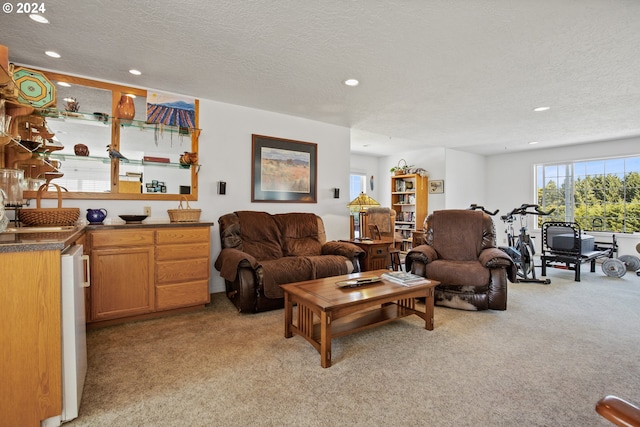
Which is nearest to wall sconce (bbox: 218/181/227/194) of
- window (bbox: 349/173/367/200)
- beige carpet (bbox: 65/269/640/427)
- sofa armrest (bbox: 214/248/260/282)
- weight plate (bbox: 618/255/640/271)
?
sofa armrest (bbox: 214/248/260/282)

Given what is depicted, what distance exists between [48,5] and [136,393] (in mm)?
2545

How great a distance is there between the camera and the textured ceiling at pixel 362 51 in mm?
2105

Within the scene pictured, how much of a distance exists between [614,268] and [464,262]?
3113mm

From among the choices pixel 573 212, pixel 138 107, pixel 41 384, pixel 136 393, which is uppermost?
pixel 138 107

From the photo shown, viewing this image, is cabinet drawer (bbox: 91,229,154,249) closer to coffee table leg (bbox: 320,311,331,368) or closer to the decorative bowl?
the decorative bowl

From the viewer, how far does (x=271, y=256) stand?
3.66 m

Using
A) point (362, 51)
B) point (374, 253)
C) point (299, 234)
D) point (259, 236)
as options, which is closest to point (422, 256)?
point (374, 253)

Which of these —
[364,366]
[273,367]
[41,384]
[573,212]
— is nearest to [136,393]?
[41,384]

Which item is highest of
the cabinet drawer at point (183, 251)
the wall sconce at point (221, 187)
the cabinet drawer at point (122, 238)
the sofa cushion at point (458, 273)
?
the wall sconce at point (221, 187)

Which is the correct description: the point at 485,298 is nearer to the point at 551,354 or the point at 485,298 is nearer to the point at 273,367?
the point at 551,354

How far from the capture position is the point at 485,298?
3133 millimetres

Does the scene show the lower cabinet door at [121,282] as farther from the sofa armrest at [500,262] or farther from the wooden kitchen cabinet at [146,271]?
the sofa armrest at [500,262]

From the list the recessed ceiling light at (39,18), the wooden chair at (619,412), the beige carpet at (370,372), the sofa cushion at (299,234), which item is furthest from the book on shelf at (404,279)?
the recessed ceiling light at (39,18)

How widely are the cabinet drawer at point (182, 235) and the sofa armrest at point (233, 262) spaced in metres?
0.29
